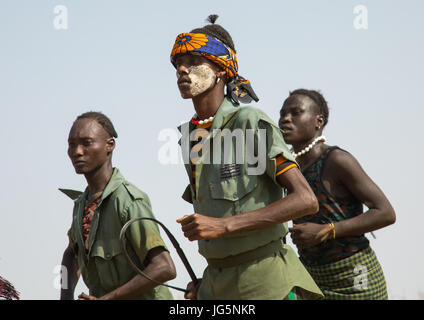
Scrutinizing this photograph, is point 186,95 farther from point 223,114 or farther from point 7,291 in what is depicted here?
point 7,291

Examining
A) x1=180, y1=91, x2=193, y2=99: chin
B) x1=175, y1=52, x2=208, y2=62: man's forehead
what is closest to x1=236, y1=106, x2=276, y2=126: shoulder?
x1=180, y1=91, x2=193, y2=99: chin

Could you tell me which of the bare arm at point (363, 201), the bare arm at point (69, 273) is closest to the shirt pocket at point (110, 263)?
the bare arm at point (69, 273)

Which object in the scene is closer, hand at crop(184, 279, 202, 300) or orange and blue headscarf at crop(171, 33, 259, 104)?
hand at crop(184, 279, 202, 300)

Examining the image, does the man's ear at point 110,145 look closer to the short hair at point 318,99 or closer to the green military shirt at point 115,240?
the green military shirt at point 115,240

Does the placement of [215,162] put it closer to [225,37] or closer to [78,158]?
[225,37]

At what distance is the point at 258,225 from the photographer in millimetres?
3826

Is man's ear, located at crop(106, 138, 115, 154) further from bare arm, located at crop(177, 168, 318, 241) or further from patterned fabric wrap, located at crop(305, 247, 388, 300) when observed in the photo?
bare arm, located at crop(177, 168, 318, 241)

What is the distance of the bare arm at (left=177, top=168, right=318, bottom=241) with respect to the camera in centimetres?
371

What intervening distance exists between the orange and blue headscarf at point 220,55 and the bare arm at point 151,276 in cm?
142

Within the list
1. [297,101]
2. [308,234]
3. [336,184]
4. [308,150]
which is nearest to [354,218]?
[336,184]

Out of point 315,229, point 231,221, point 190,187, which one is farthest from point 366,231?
point 231,221

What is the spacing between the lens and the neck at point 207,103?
4.40 m

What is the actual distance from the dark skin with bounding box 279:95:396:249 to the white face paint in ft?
5.51
